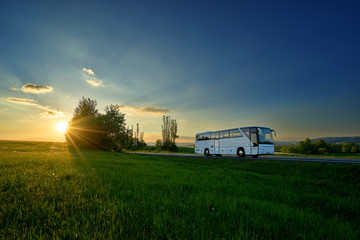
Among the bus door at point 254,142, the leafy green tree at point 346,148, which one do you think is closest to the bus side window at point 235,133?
the bus door at point 254,142

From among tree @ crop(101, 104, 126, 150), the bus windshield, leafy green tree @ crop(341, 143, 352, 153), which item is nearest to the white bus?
the bus windshield

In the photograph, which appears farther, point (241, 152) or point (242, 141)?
point (241, 152)

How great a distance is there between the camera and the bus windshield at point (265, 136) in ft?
70.7

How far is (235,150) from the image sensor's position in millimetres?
24547

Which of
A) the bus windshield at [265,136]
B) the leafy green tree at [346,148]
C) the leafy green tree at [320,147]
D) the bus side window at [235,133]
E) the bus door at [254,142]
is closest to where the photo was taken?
the bus door at [254,142]

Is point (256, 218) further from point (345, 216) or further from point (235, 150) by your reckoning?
point (235, 150)

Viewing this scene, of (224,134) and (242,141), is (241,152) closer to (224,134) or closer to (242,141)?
(242,141)

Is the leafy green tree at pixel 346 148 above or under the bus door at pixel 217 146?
under

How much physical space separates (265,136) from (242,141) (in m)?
3.02

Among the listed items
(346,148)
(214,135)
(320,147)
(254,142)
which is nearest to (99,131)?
(214,135)

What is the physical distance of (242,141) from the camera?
76.3 feet

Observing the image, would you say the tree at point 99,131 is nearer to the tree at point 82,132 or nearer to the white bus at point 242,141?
the tree at point 82,132

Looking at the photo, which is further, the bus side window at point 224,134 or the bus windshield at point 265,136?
the bus side window at point 224,134

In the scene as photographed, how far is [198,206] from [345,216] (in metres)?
3.89
